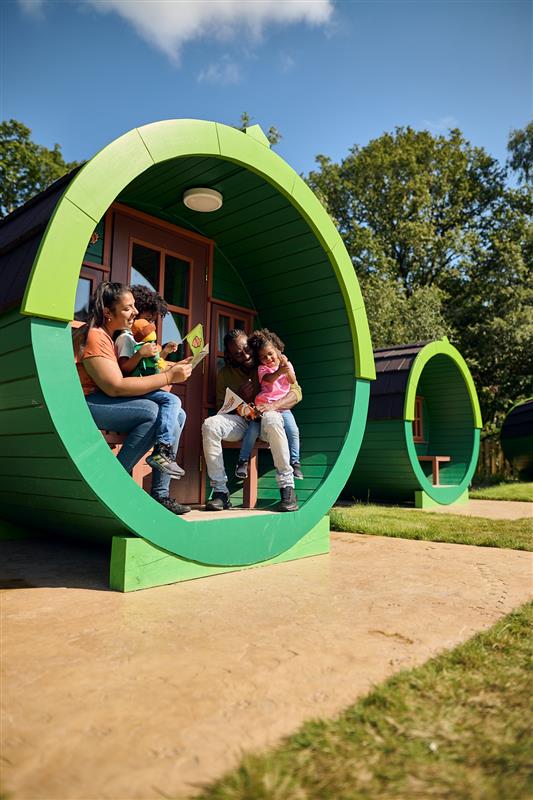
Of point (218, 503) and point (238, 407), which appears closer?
point (218, 503)

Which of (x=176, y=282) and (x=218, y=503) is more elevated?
(x=176, y=282)

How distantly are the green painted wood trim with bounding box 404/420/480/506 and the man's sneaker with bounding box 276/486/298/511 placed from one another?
13.4 feet

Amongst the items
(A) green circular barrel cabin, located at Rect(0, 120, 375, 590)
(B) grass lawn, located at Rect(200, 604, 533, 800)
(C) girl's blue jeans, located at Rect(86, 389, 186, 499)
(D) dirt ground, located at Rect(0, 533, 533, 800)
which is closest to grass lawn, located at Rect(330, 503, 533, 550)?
(A) green circular barrel cabin, located at Rect(0, 120, 375, 590)

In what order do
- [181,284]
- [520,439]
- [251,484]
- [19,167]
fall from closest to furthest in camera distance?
1. [251,484]
2. [181,284]
3. [520,439]
4. [19,167]

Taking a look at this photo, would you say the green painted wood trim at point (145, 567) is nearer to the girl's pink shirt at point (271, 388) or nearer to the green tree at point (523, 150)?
the girl's pink shirt at point (271, 388)

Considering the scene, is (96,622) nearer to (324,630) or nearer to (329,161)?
(324,630)

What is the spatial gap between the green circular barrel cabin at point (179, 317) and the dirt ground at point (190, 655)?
323 mm

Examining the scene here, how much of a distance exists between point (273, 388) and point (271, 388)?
0.02m

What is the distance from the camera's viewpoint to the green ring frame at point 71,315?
287 centimetres

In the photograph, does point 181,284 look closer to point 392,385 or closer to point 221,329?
point 221,329

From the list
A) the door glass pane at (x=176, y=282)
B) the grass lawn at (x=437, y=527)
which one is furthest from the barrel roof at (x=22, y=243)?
the grass lawn at (x=437, y=527)

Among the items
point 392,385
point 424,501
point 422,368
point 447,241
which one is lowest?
point 424,501

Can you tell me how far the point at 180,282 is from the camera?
5102 millimetres

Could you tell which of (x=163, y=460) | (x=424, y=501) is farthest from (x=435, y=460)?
(x=163, y=460)
